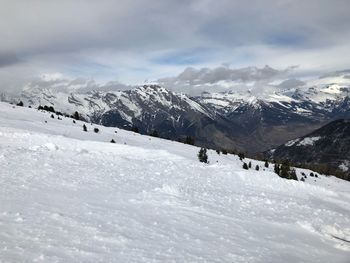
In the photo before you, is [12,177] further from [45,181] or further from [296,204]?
[296,204]

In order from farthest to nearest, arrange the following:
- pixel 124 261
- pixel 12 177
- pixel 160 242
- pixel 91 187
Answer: pixel 91 187 → pixel 12 177 → pixel 160 242 → pixel 124 261

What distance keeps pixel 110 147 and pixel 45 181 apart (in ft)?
46.3

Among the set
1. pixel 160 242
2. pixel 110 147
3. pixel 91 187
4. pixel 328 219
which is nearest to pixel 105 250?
pixel 160 242

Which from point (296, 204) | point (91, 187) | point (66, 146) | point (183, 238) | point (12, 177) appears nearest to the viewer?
→ point (183, 238)

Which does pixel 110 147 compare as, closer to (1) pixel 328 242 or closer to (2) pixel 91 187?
(2) pixel 91 187

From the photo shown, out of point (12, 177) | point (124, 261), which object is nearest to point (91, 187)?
point (12, 177)

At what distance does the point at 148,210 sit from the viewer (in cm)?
1614

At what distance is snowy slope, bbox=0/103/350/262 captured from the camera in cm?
1120

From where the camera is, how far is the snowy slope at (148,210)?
36.8 ft

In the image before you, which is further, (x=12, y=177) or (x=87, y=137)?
(x=87, y=137)

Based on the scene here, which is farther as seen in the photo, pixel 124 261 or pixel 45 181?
pixel 45 181

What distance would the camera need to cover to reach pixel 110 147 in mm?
32219

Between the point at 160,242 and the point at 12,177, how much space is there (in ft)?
30.0

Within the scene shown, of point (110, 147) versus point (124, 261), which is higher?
point (110, 147)
